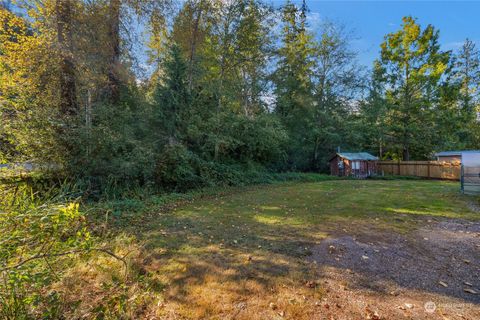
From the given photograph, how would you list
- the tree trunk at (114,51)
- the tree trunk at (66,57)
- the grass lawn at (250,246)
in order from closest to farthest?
the grass lawn at (250,246), the tree trunk at (66,57), the tree trunk at (114,51)

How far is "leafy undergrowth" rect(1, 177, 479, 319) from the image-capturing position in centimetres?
221

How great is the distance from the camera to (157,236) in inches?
161

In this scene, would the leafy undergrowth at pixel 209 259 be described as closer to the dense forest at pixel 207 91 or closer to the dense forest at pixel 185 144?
the dense forest at pixel 185 144

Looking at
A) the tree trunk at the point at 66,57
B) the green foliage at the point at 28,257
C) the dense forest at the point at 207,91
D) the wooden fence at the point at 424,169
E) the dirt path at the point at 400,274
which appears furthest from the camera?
the wooden fence at the point at 424,169

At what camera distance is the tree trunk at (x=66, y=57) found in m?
6.96

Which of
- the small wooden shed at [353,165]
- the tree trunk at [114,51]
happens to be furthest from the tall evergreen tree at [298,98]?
the tree trunk at [114,51]

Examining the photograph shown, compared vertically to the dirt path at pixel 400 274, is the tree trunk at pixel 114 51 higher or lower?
higher

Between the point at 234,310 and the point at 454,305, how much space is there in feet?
6.60

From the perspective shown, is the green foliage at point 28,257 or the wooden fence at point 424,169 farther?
the wooden fence at point 424,169

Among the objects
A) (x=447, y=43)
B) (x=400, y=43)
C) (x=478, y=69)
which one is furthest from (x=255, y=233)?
(x=478, y=69)

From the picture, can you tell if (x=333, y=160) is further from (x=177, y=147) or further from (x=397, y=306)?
(x=397, y=306)

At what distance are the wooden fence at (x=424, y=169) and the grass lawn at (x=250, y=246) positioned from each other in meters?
8.97

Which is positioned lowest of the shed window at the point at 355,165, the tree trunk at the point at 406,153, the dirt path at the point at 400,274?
the dirt path at the point at 400,274

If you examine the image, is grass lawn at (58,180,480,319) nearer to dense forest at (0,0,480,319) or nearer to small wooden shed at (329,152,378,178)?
dense forest at (0,0,480,319)
